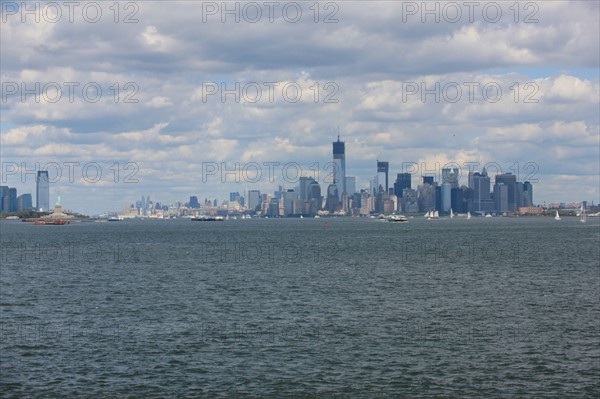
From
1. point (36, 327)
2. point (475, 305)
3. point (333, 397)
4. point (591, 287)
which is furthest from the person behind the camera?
point (591, 287)

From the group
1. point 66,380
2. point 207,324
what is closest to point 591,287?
point 207,324

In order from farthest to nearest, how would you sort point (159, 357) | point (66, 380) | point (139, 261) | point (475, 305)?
point (139, 261), point (475, 305), point (159, 357), point (66, 380)

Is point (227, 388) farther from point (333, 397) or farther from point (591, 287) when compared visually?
point (591, 287)

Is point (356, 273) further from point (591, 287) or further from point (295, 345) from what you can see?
point (295, 345)

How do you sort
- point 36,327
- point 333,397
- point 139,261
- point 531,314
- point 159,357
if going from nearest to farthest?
point 333,397
point 159,357
point 36,327
point 531,314
point 139,261

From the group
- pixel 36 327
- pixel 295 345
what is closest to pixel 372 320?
pixel 295 345

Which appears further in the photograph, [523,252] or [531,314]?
[523,252]
